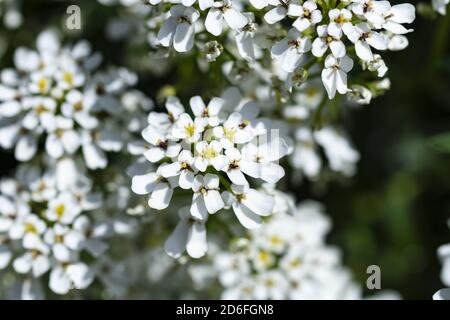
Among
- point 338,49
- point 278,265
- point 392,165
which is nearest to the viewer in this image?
point 338,49

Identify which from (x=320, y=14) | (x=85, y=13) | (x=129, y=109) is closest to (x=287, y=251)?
(x=129, y=109)

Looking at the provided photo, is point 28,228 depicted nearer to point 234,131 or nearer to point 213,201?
point 213,201

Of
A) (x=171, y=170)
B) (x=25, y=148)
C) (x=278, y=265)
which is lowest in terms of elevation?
(x=278, y=265)

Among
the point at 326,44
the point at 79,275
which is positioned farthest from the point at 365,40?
the point at 79,275

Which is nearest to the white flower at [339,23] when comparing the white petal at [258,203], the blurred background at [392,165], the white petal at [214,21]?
the white petal at [214,21]

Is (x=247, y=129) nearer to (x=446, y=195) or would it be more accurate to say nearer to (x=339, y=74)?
(x=339, y=74)

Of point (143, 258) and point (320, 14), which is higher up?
point (320, 14)

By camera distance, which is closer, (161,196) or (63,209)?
(161,196)
